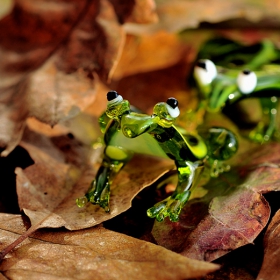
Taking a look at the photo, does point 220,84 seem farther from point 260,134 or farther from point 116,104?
point 116,104

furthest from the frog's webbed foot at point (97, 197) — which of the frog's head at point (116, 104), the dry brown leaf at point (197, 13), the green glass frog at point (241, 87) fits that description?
the dry brown leaf at point (197, 13)

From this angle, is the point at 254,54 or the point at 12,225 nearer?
the point at 12,225

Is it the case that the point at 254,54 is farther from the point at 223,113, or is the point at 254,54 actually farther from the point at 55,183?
the point at 55,183

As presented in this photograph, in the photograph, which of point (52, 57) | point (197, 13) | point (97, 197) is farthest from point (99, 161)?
point (197, 13)

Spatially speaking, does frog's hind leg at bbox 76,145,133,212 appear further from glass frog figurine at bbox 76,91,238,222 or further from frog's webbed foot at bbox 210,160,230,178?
frog's webbed foot at bbox 210,160,230,178

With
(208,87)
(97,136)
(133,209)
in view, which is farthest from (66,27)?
(133,209)

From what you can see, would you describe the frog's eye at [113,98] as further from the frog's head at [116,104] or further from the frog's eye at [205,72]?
the frog's eye at [205,72]

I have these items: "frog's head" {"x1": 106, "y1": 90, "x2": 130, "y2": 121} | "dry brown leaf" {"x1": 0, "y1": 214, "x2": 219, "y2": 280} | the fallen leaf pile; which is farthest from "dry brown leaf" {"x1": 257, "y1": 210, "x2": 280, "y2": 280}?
"frog's head" {"x1": 106, "y1": 90, "x2": 130, "y2": 121}
